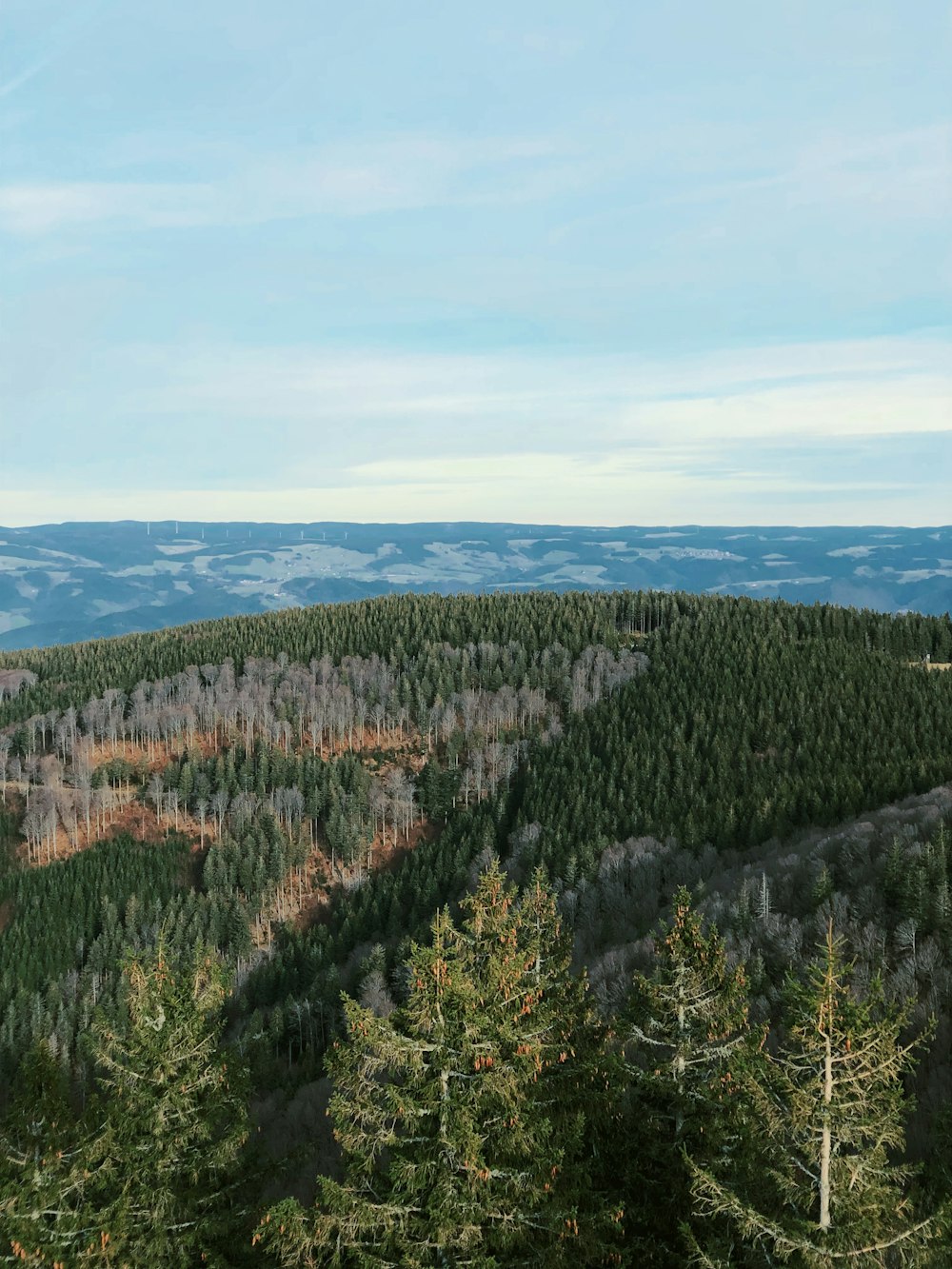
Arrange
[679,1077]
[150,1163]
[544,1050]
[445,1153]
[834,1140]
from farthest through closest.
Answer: [679,1077] < [544,1050] < [150,1163] < [445,1153] < [834,1140]

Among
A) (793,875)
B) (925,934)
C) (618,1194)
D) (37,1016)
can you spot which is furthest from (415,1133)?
(37,1016)

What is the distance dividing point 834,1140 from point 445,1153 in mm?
9046

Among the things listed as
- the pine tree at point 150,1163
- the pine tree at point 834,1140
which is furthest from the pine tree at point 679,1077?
the pine tree at point 150,1163

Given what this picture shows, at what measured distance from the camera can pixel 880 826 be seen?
304 feet

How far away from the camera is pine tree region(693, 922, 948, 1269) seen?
1889 cm

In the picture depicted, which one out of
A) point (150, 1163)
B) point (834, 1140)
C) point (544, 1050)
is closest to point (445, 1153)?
point (544, 1050)

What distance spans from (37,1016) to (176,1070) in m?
114

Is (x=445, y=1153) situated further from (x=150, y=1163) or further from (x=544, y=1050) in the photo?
(x=150, y=1163)

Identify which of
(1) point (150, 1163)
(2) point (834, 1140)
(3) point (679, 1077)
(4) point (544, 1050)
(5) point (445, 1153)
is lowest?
(1) point (150, 1163)

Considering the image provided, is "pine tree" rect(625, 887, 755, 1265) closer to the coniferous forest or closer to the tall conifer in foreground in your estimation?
the coniferous forest

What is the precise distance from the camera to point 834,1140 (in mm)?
19641

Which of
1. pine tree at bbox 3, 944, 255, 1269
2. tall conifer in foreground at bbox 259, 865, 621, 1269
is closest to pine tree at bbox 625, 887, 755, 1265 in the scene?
tall conifer in foreground at bbox 259, 865, 621, 1269

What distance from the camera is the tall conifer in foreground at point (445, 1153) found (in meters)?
21.0

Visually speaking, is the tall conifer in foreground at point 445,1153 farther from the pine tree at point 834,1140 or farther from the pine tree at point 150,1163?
the pine tree at point 150,1163
